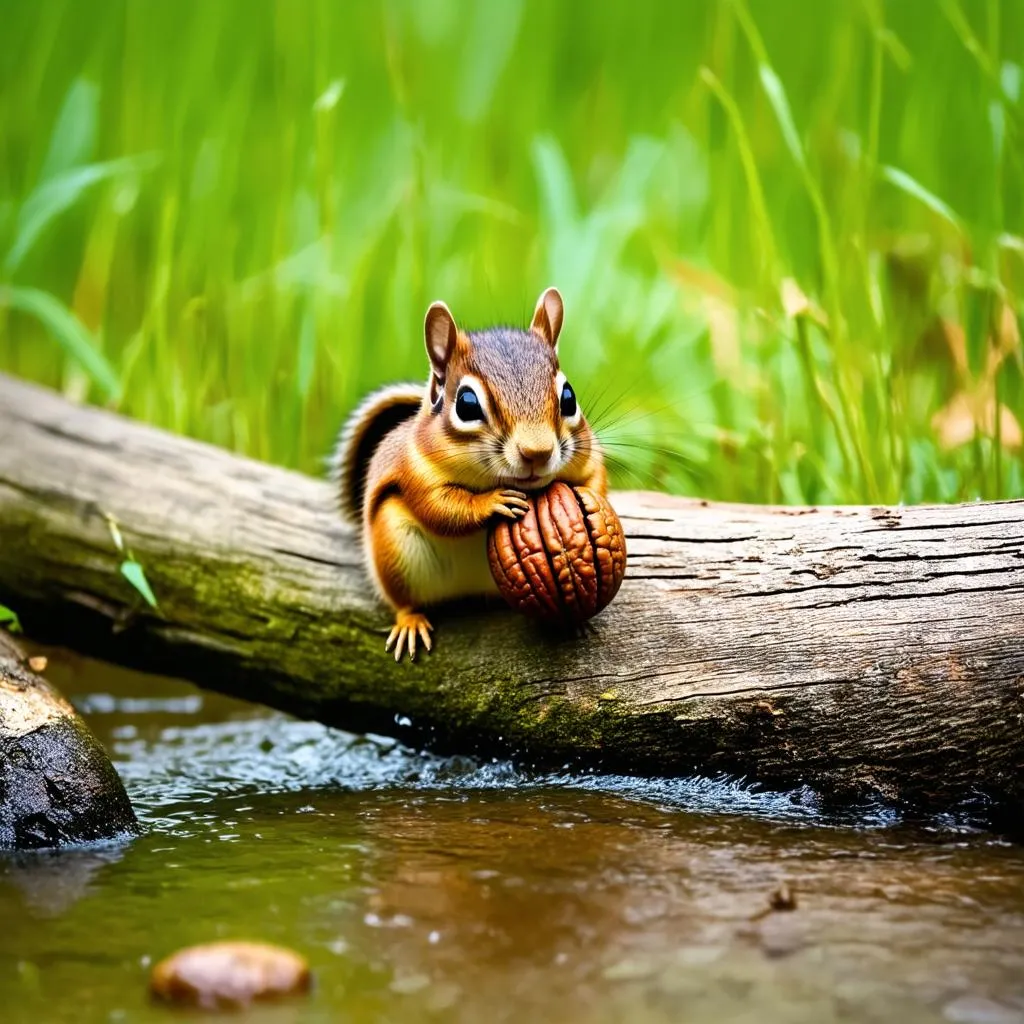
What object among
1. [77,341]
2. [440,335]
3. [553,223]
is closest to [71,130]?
[77,341]

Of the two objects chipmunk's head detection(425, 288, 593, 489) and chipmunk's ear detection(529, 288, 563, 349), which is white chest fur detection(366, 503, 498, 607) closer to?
chipmunk's head detection(425, 288, 593, 489)

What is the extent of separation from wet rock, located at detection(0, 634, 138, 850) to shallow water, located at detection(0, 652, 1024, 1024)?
8cm

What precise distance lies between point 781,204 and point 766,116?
0.47 m

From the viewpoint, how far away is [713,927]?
181cm

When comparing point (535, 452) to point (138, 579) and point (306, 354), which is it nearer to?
point (138, 579)

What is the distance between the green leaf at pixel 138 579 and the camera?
3068mm

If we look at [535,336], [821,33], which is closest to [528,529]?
[535,336]

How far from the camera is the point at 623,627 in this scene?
2688 mm

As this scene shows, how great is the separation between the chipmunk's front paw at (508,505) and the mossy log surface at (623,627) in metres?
0.29

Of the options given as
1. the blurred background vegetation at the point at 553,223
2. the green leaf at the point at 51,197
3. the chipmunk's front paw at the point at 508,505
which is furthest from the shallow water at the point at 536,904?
the green leaf at the point at 51,197

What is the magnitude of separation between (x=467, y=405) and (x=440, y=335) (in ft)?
0.68

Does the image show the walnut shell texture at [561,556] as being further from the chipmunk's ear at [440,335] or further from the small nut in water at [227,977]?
the small nut in water at [227,977]

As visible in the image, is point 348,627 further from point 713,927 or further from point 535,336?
point 713,927

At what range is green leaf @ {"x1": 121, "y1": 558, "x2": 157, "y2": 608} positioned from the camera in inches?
121
